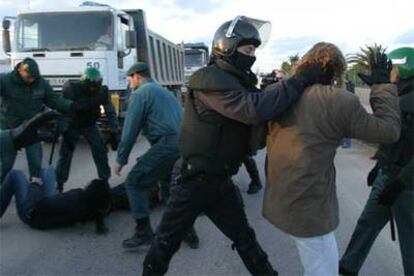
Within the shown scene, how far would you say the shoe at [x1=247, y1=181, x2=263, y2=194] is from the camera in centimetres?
749

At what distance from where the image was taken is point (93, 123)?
7781 millimetres

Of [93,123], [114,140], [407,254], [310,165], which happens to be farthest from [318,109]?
[114,140]

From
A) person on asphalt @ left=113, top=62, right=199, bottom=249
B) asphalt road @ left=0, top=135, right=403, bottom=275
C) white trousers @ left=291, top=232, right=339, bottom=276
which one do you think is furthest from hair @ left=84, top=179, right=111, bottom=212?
white trousers @ left=291, top=232, right=339, bottom=276

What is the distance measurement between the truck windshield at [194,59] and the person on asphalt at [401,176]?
22.8 m

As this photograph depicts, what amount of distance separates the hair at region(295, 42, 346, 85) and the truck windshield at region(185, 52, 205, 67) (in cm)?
2370

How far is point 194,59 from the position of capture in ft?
88.2

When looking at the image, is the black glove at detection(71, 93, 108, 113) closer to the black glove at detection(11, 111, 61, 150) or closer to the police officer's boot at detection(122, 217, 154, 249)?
the police officer's boot at detection(122, 217, 154, 249)

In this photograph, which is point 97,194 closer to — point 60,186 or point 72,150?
point 60,186

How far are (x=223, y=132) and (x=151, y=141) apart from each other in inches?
79.6

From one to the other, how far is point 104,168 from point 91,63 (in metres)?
4.40

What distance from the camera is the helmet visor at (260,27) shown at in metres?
3.23

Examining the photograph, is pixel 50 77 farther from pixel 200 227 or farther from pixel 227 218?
pixel 227 218

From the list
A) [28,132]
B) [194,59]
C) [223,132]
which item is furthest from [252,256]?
[194,59]

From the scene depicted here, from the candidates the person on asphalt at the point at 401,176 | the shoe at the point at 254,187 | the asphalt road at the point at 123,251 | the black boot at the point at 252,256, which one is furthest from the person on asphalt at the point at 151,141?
the shoe at the point at 254,187
